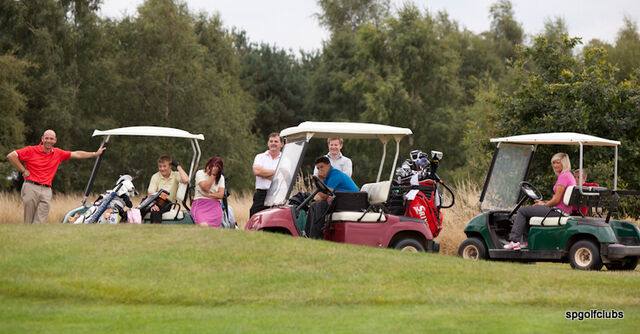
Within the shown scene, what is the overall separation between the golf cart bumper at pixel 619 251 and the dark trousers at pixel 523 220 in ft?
3.12

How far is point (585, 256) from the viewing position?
10.8 m

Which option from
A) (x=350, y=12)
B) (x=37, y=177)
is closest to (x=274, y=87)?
(x=350, y=12)

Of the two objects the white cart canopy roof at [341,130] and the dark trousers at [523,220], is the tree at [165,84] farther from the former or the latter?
the dark trousers at [523,220]

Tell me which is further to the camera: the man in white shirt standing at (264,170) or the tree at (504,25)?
the tree at (504,25)

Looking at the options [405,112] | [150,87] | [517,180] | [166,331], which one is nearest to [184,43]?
[150,87]

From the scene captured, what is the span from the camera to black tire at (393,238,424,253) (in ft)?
34.7

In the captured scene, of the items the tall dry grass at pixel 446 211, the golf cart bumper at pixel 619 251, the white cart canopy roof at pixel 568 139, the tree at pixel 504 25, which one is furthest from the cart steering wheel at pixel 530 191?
the tree at pixel 504 25

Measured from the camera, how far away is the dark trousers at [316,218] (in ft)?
33.7

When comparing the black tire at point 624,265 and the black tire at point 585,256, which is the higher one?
the black tire at point 585,256

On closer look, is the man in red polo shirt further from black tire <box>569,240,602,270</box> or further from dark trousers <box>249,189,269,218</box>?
black tire <box>569,240,602,270</box>

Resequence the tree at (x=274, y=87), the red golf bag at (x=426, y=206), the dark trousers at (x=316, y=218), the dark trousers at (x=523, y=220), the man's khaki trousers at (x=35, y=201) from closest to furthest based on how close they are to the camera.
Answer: the dark trousers at (x=316, y=218), the dark trousers at (x=523, y=220), the red golf bag at (x=426, y=206), the man's khaki trousers at (x=35, y=201), the tree at (x=274, y=87)

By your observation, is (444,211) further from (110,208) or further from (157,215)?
(110,208)

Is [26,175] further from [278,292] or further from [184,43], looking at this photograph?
[184,43]

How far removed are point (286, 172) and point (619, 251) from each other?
4501mm
